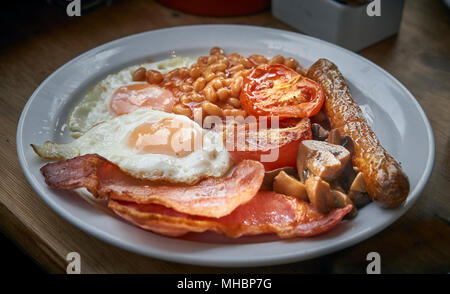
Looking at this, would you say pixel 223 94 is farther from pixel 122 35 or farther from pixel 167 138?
pixel 122 35

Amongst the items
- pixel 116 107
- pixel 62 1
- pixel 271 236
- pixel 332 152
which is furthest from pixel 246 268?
pixel 62 1

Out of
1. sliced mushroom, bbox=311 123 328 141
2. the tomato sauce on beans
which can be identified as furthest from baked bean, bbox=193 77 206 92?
sliced mushroom, bbox=311 123 328 141

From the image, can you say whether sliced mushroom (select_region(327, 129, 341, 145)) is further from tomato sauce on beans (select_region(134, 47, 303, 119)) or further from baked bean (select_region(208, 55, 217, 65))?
baked bean (select_region(208, 55, 217, 65))

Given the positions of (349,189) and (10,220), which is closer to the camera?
(349,189)

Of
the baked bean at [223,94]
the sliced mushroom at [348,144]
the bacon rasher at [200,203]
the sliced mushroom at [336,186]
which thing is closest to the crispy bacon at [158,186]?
the bacon rasher at [200,203]

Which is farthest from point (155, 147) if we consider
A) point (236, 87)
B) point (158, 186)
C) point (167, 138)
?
point (236, 87)

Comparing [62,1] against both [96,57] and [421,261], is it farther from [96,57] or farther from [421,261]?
[421,261]
